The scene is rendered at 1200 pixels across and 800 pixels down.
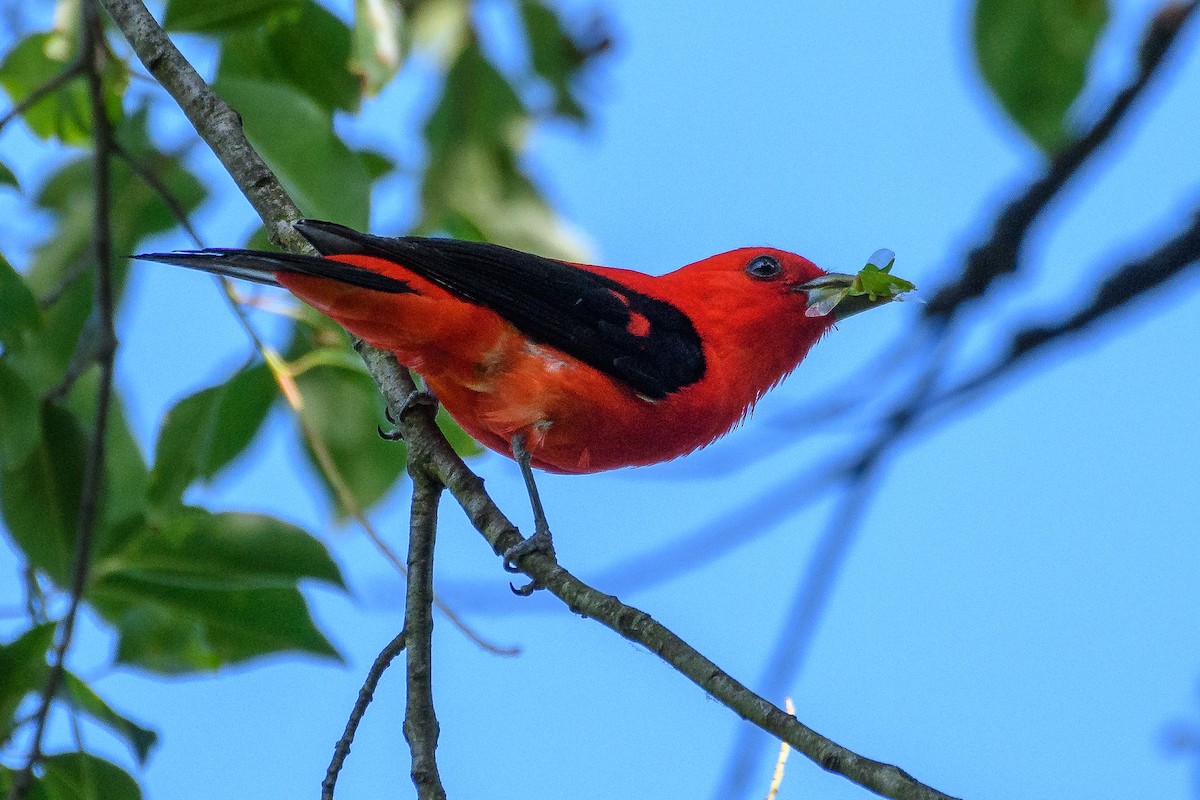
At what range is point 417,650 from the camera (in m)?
2.97

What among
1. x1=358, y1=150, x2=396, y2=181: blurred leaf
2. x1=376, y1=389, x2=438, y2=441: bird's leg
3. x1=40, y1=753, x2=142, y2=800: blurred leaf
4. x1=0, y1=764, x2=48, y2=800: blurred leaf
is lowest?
x1=0, y1=764, x2=48, y2=800: blurred leaf

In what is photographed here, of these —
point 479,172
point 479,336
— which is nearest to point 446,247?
point 479,336

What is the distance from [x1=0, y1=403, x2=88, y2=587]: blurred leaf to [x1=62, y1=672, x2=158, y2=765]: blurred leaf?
39 centimetres

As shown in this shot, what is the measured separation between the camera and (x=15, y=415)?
12.6 ft

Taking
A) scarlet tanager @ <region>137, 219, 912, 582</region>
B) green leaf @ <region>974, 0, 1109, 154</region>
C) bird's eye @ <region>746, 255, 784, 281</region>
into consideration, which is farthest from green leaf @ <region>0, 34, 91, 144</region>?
green leaf @ <region>974, 0, 1109, 154</region>

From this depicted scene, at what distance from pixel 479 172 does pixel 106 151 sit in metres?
2.21

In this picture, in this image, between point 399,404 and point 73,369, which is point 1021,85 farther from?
point 73,369

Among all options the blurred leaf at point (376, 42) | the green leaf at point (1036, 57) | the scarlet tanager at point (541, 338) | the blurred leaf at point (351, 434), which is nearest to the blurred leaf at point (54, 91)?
the blurred leaf at point (376, 42)

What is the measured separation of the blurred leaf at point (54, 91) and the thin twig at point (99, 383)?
0.25 meters

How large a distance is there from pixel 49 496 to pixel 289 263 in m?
1.31

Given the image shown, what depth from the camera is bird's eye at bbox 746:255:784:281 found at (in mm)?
4824

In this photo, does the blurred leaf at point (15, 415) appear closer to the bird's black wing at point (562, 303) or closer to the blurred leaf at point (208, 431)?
the blurred leaf at point (208, 431)

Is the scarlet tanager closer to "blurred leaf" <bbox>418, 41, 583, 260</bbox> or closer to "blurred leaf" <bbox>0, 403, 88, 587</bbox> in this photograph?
"blurred leaf" <bbox>0, 403, 88, 587</bbox>

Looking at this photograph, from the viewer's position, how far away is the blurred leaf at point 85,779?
3.52 metres
